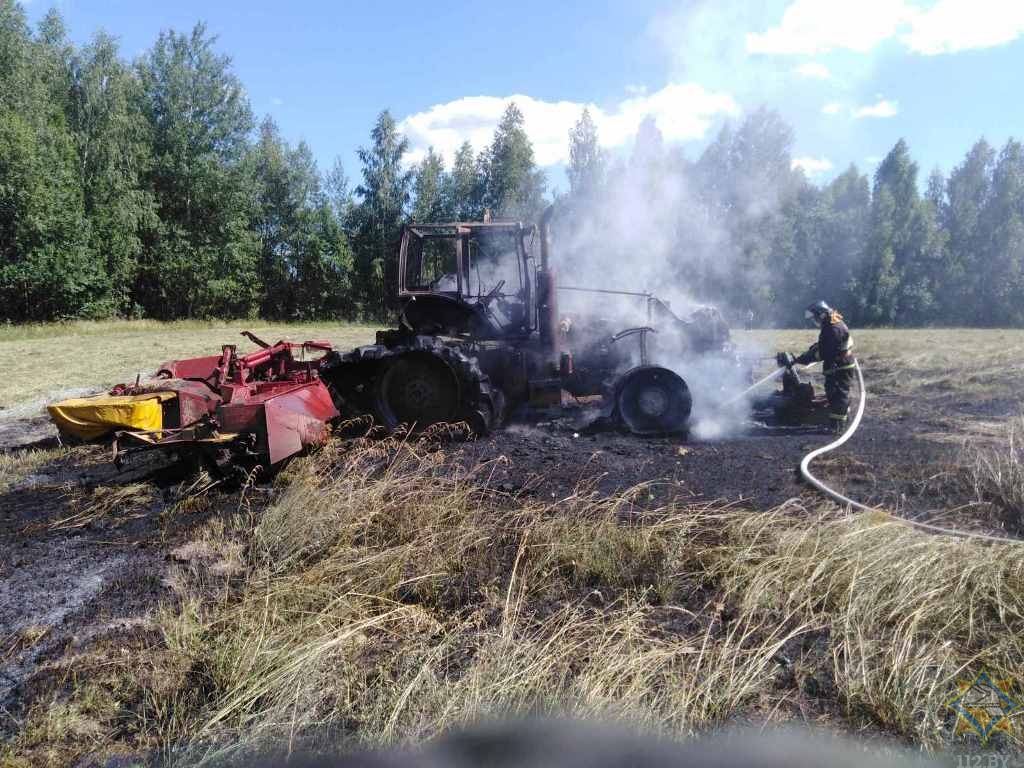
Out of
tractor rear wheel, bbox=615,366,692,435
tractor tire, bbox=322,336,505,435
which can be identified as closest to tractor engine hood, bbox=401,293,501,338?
tractor tire, bbox=322,336,505,435

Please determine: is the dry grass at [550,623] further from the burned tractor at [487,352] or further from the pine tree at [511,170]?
the pine tree at [511,170]

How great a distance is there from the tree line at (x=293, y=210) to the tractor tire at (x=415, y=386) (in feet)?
21.6

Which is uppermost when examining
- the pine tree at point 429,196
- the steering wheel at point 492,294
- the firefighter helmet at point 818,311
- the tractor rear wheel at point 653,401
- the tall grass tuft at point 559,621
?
the pine tree at point 429,196

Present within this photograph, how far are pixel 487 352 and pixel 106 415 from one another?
3725mm

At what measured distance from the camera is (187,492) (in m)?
5.37

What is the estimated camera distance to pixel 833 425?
26.3 ft

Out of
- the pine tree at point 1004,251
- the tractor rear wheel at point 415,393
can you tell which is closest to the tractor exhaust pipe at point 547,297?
the tractor rear wheel at point 415,393

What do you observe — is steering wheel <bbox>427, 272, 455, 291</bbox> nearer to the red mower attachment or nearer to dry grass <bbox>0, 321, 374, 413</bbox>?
the red mower attachment

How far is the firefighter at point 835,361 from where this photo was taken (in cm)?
796

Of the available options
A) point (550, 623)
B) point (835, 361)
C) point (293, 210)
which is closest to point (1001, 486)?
point (835, 361)

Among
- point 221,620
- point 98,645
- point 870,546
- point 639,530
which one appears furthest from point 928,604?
point 98,645

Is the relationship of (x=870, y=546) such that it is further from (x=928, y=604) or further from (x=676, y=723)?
(x=676, y=723)

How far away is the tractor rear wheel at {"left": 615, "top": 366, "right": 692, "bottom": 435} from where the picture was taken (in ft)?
24.3

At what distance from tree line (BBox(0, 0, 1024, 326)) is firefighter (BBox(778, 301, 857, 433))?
4018mm
